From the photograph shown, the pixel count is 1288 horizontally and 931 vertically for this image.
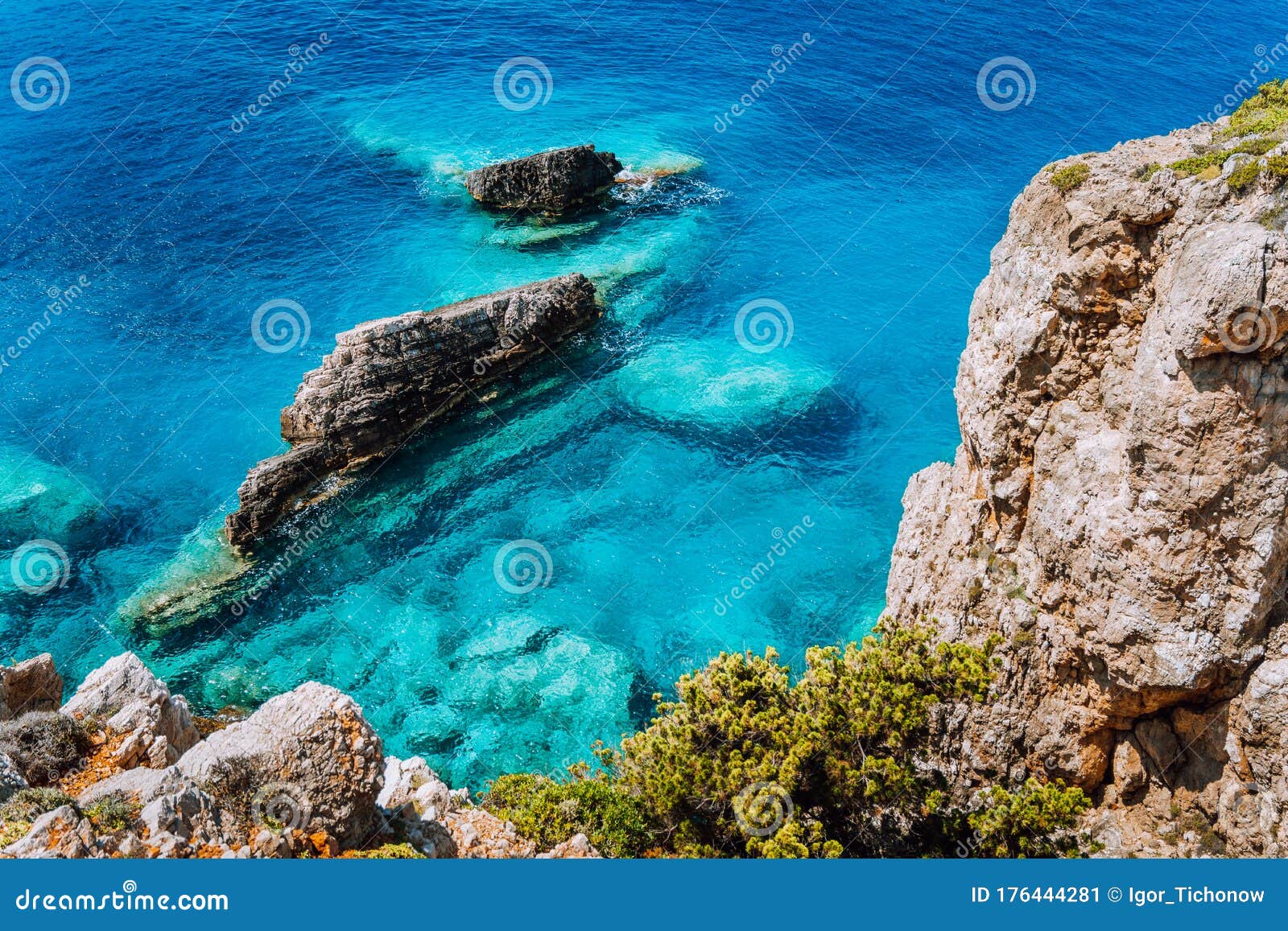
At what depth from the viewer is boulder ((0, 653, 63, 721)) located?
21.6 meters

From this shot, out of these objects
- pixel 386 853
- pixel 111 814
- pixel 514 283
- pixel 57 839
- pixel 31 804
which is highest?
pixel 514 283

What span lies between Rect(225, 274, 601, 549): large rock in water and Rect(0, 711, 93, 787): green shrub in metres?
16.3

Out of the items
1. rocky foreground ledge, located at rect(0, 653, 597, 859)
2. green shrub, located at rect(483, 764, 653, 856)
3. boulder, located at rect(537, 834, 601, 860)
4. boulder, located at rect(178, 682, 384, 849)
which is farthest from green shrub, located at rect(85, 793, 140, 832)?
green shrub, located at rect(483, 764, 653, 856)

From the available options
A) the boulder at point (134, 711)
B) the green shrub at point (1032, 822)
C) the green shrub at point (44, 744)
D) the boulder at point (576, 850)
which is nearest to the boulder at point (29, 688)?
the boulder at point (134, 711)

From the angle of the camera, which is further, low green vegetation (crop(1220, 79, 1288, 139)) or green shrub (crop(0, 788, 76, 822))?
low green vegetation (crop(1220, 79, 1288, 139))

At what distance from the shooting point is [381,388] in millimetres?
38812

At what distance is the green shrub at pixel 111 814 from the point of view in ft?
48.6

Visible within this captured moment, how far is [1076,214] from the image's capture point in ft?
61.9

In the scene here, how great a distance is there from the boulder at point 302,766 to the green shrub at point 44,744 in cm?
306

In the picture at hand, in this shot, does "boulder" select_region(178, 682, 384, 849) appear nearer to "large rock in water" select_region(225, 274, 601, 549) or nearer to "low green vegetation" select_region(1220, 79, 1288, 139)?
"large rock in water" select_region(225, 274, 601, 549)

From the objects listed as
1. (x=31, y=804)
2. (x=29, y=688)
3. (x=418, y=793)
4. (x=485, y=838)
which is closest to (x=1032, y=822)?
(x=485, y=838)

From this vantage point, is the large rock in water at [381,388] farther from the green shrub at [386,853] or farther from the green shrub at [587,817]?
the green shrub at [386,853]

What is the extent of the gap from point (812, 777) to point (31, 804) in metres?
15.7

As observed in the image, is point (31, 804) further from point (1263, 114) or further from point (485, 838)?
point (1263, 114)
